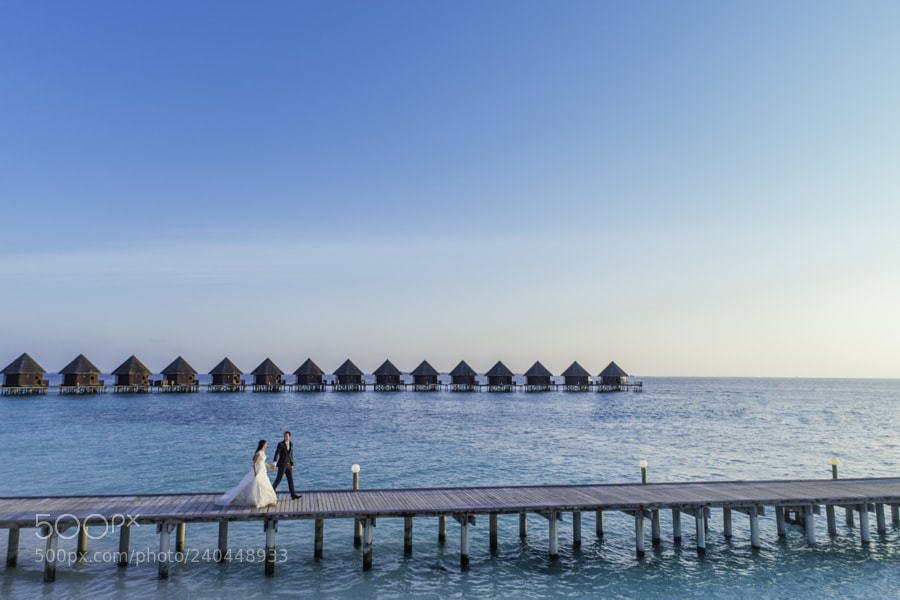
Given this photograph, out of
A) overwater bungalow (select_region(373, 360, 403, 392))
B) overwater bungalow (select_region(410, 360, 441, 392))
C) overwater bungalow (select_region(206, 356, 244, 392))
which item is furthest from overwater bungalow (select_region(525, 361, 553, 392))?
overwater bungalow (select_region(206, 356, 244, 392))

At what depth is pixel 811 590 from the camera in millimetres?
12539

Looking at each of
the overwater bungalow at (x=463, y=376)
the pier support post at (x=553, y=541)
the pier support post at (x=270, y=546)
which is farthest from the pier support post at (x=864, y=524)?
the overwater bungalow at (x=463, y=376)

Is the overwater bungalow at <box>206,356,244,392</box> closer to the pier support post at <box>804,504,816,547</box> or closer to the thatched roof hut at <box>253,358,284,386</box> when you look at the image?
the thatched roof hut at <box>253,358,284,386</box>

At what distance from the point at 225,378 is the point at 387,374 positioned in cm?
2384

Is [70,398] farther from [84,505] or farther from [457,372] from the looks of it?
[84,505]

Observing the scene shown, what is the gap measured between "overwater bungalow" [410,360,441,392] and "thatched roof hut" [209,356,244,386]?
1056 inches

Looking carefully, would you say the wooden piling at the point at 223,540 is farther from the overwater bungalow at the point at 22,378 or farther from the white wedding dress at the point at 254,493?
the overwater bungalow at the point at 22,378

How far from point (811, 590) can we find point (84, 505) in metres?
16.4

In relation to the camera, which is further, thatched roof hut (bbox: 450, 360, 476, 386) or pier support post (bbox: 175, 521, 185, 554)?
thatched roof hut (bbox: 450, 360, 476, 386)

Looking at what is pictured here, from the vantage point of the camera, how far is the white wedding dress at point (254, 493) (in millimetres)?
12438

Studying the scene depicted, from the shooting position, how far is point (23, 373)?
69.3 meters

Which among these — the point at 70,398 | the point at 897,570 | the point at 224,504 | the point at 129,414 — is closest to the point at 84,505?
the point at 224,504

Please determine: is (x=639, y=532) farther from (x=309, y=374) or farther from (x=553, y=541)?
(x=309, y=374)

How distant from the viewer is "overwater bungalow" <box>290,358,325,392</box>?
8538 cm
